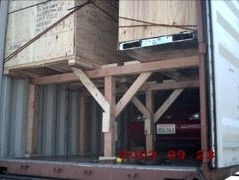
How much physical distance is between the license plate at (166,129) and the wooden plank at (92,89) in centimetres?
221

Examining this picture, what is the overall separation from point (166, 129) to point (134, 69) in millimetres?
2359

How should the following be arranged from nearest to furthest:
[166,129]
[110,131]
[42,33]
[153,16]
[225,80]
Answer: [225,80] → [153,16] → [110,131] → [42,33] → [166,129]

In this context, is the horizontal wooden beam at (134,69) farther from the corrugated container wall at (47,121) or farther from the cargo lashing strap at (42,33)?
the cargo lashing strap at (42,33)

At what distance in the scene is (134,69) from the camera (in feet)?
21.2

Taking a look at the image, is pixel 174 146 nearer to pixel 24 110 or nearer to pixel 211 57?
pixel 24 110

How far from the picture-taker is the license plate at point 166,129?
830 centimetres

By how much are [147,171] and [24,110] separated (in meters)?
3.63

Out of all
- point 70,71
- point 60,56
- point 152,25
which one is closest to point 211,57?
point 152,25

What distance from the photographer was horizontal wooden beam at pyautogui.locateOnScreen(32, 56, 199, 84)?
5.95 metres

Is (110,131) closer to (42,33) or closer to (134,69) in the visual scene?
(134,69)

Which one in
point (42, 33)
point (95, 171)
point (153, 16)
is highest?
point (42, 33)

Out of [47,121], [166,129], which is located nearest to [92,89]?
[47,121]

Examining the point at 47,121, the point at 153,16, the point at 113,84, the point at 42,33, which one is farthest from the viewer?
the point at 47,121

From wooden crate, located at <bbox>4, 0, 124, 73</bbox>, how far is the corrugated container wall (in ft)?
1.93
